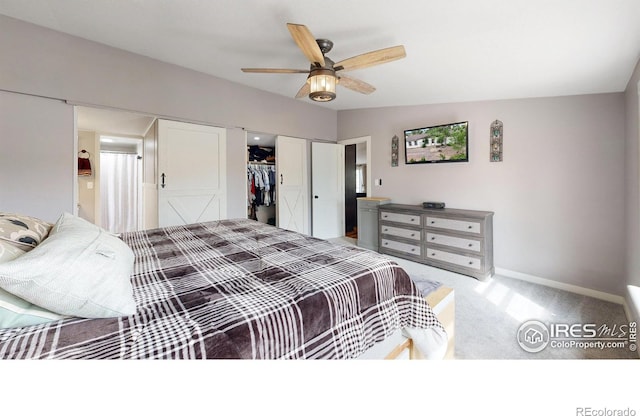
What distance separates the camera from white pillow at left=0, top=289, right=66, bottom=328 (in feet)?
2.16

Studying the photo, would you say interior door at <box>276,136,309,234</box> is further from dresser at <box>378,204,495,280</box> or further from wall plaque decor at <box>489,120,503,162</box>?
wall plaque decor at <box>489,120,503,162</box>

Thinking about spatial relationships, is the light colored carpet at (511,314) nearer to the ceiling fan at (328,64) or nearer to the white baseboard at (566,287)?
the white baseboard at (566,287)

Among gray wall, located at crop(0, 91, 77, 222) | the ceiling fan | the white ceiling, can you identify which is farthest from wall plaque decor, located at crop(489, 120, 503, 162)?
gray wall, located at crop(0, 91, 77, 222)

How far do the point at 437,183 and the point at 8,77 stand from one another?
187 inches

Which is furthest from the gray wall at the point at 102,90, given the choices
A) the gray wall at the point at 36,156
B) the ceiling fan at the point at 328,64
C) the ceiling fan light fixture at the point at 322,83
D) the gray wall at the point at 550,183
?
the gray wall at the point at 550,183

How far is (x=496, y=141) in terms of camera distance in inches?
120

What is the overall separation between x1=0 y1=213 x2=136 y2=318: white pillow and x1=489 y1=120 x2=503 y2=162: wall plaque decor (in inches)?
146

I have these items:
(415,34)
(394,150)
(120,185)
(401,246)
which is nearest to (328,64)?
(415,34)

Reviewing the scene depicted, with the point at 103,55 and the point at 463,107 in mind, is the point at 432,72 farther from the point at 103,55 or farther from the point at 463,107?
the point at 103,55

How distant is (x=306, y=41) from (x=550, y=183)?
2.94 m

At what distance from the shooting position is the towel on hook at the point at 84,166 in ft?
12.4

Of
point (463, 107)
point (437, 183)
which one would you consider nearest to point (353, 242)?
point (437, 183)

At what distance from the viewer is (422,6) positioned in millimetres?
1728

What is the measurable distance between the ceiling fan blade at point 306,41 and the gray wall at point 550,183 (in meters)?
2.35
